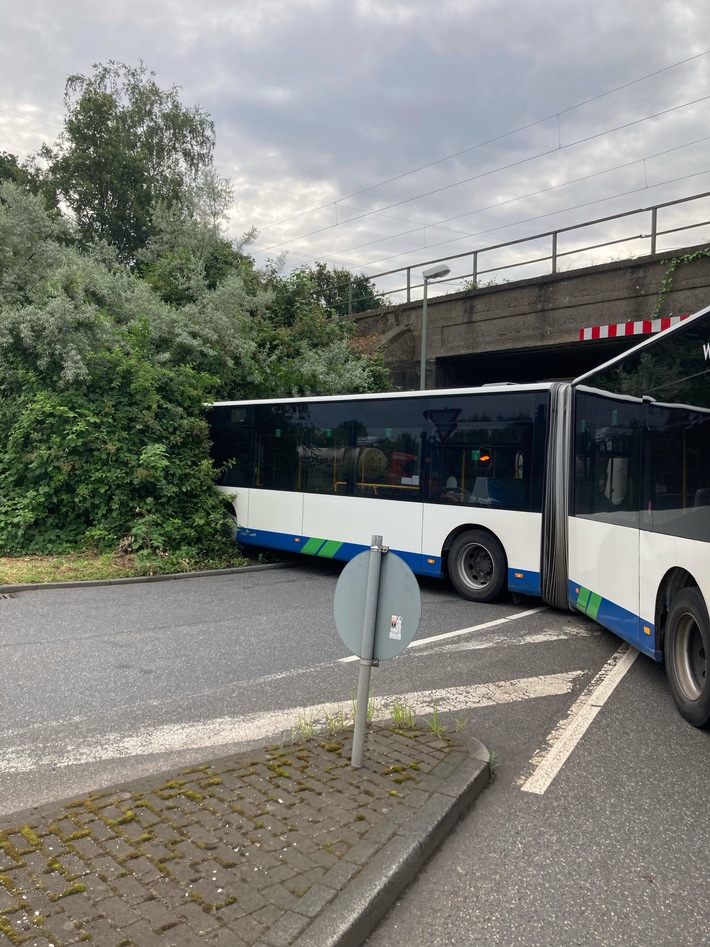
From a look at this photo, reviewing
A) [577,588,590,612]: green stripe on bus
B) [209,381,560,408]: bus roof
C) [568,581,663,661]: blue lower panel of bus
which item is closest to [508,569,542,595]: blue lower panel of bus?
[568,581,663,661]: blue lower panel of bus

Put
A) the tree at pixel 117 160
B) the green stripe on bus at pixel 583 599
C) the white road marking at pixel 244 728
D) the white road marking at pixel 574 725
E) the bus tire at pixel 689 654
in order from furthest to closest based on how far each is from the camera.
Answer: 1. the tree at pixel 117 160
2. the green stripe on bus at pixel 583 599
3. the bus tire at pixel 689 654
4. the white road marking at pixel 244 728
5. the white road marking at pixel 574 725

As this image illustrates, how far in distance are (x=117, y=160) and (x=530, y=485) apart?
3152 centimetres

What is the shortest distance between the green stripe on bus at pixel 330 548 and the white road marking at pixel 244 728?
5.92 meters

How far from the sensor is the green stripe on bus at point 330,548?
11.8 m

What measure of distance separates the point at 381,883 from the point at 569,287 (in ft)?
55.9

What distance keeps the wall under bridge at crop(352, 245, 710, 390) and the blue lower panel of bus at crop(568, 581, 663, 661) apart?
391 inches

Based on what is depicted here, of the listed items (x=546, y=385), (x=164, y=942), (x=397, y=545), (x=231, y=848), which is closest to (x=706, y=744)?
(x=231, y=848)

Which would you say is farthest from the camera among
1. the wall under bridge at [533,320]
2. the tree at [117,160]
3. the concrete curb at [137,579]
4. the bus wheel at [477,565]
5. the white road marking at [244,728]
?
the tree at [117,160]

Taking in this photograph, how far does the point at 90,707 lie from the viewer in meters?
5.38

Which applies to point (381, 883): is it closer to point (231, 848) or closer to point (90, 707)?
point (231, 848)

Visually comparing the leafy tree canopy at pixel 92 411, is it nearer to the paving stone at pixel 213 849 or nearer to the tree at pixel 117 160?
the paving stone at pixel 213 849

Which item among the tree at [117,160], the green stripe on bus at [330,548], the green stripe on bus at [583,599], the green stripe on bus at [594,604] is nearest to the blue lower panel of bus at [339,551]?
the green stripe on bus at [330,548]

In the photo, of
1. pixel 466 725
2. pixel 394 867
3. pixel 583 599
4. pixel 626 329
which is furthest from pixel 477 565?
pixel 626 329

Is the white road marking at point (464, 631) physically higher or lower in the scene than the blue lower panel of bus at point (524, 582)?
lower
